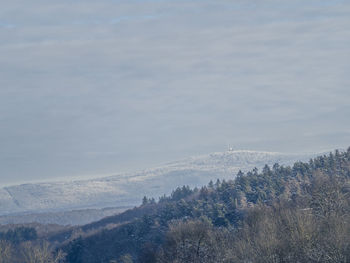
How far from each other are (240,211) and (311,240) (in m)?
58.1

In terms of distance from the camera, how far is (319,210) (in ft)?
251

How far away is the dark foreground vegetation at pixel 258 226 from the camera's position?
191 ft

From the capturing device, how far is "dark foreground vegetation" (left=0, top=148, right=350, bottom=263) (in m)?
58.1

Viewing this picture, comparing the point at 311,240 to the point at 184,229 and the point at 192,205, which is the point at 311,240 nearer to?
the point at 184,229

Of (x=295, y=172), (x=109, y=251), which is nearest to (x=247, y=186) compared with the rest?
(x=295, y=172)

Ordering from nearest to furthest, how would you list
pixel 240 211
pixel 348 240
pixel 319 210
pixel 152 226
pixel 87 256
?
1. pixel 348 240
2. pixel 319 210
3. pixel 240 211
4. pixel 152 226
5. pixel 87 256

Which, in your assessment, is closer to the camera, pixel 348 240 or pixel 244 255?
pixel 348 240

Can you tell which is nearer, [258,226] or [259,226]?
[259,226]

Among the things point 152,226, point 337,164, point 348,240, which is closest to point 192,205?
point 152,226

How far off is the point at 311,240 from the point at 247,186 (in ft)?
254

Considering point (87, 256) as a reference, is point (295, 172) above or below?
above

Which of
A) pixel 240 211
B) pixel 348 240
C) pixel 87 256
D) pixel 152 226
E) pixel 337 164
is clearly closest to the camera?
pixel 348 240

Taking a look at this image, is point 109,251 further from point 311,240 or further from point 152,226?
point 311,240

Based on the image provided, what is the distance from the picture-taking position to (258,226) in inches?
2926
